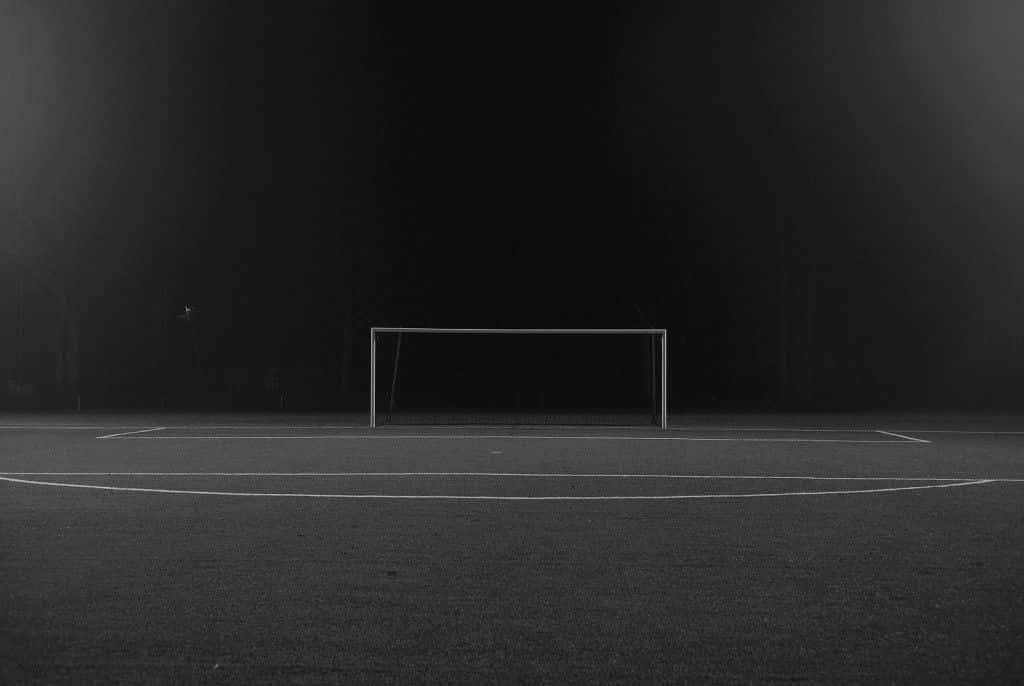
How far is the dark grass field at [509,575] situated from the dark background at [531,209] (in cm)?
2482

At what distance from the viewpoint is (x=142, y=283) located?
4225 centimetres

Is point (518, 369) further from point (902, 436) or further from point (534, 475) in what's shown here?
point (534, 475)

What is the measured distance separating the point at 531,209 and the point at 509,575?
34286mm

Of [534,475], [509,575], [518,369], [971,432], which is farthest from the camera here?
[518,369]

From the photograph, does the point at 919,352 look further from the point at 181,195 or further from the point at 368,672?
the point at 368,672

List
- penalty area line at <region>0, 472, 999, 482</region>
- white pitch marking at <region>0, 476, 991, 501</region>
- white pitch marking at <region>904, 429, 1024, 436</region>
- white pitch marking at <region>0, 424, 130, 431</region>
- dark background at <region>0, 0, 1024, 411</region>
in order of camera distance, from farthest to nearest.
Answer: dark background at <region>0, 0, 1024, 411</region> < white pitch marking at <region>0, 424, 130, 431</region> < white pitch marking at <region>904, 429, 1024, 436</region> < penalty area line at <region>0, 472, 999, 482</region> < white pitch marking at <region>0, 476, 991, 501</region>

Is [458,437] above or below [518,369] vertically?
below

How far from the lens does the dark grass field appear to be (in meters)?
4.93

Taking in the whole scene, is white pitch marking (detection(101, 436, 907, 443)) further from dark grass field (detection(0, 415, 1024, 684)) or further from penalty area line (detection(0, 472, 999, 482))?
penalty area line (detection(0, 472, 999, 482))

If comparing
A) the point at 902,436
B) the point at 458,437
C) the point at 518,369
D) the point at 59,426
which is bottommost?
the point at 59,426

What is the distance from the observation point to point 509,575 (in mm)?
6875

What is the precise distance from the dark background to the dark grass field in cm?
2482

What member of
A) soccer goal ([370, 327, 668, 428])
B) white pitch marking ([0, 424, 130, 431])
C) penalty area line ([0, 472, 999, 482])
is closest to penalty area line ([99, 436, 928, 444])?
white pitch marking ([0, 424, 130, 431])

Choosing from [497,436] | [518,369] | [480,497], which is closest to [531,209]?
[518,369]
